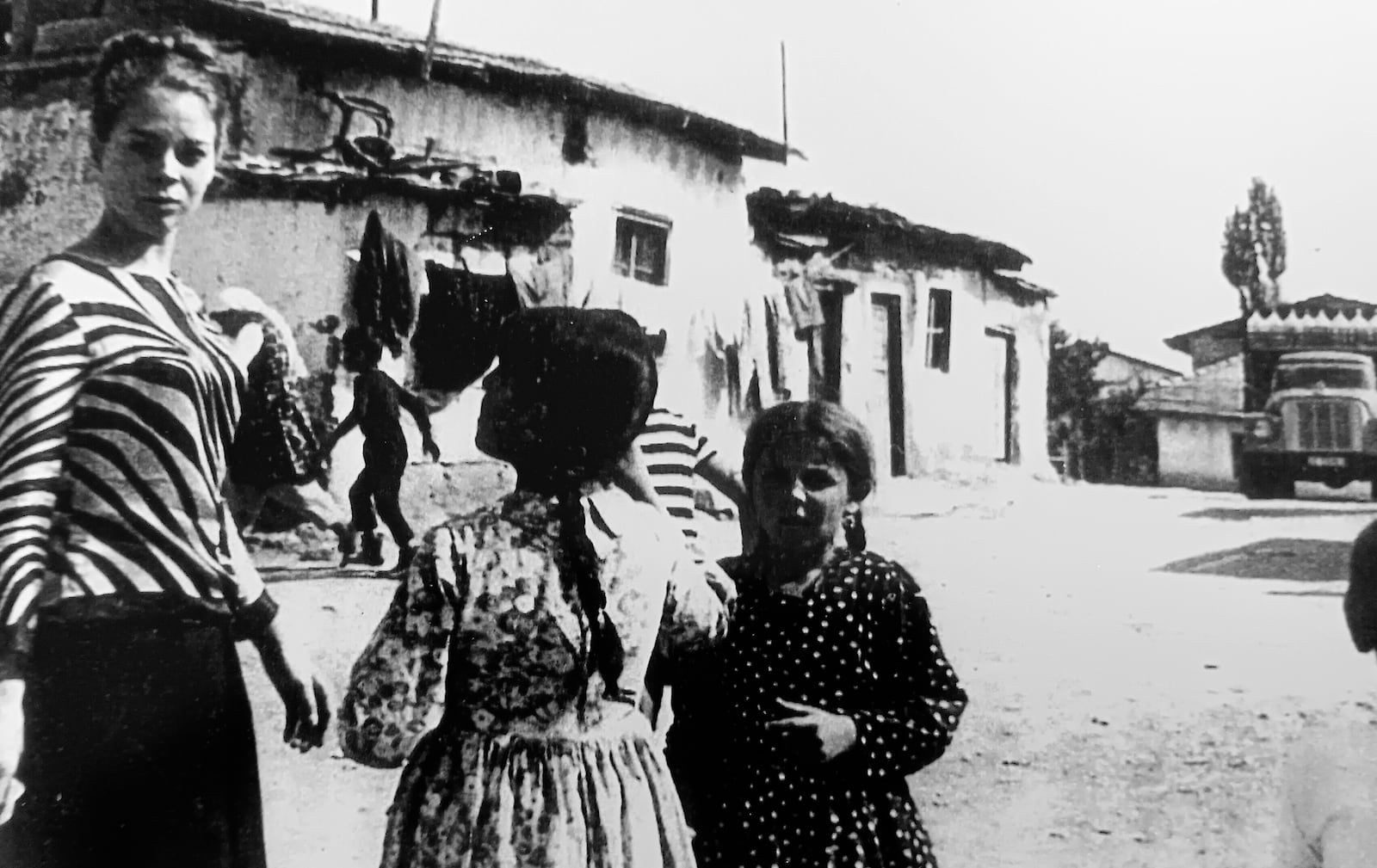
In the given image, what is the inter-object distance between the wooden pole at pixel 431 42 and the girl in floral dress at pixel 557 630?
631mm

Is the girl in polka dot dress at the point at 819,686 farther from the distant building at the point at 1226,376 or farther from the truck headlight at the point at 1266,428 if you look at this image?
the truck headlight at the point at 1266,428

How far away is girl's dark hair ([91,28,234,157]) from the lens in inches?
85.0

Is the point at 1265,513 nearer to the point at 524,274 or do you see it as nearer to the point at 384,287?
the point at 524,274

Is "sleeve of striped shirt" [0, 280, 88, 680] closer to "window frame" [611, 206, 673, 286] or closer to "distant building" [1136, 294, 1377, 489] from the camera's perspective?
"window frame" [611, 206, 673, 286]

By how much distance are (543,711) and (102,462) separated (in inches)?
37.2

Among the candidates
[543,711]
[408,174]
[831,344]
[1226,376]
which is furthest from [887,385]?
[408,174]

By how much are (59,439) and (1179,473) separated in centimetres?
226

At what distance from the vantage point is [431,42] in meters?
2.34

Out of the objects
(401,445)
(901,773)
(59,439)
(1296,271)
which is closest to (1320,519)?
(1296,271)

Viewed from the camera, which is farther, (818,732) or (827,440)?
(827,440)

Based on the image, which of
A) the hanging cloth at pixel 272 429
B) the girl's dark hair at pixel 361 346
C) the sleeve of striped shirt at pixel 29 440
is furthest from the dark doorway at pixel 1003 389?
the sleeve of striped shirt at pixel 29 440

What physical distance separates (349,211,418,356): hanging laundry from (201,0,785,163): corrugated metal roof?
1.23 feet

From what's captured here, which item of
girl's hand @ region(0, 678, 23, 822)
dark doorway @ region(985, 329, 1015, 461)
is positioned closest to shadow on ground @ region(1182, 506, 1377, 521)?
dark doorway @ region(985, 329, 1015, 461)

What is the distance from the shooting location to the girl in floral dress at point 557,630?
6.22 ft
